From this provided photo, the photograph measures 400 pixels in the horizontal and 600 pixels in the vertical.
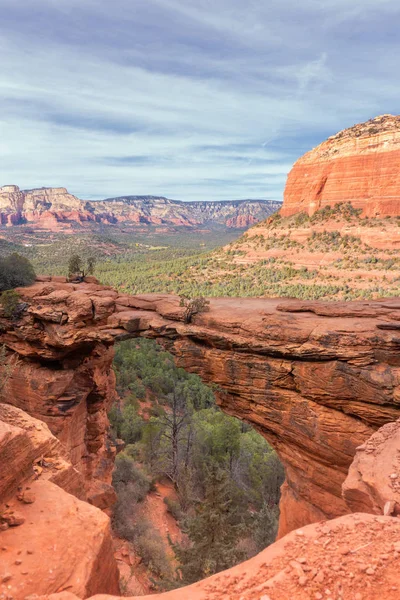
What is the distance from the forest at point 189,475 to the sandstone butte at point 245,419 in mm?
2303

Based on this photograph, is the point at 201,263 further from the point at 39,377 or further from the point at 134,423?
the point at 39,377

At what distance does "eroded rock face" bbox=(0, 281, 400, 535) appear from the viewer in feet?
38.0

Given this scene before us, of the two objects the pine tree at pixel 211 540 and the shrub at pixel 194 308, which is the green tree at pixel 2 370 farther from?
the pine tree at pixel 211 540

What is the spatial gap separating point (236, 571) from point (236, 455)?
21.2 m

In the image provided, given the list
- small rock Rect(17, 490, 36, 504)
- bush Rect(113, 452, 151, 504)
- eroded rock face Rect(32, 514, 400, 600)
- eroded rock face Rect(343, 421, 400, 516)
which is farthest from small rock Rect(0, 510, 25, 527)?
bush Rect(113, 452, 151, 504)

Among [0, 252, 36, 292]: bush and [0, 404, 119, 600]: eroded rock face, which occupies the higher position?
[0, 252, 36, 292]: bush

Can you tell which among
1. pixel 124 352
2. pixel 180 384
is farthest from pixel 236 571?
pixel 124 352

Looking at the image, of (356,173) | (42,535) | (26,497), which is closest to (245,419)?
(26,497)

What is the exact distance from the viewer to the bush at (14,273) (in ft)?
52.1

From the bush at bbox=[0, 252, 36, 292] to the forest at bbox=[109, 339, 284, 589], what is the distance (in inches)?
476

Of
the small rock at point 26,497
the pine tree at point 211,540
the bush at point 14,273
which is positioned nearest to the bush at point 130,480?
the pine tree at point 211,540

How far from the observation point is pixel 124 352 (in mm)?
39375

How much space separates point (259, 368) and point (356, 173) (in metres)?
67.4

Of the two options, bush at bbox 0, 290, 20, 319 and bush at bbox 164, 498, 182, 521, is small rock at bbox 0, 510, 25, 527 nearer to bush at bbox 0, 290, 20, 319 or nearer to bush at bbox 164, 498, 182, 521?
bush at bbox 0, 290, 20, 319
